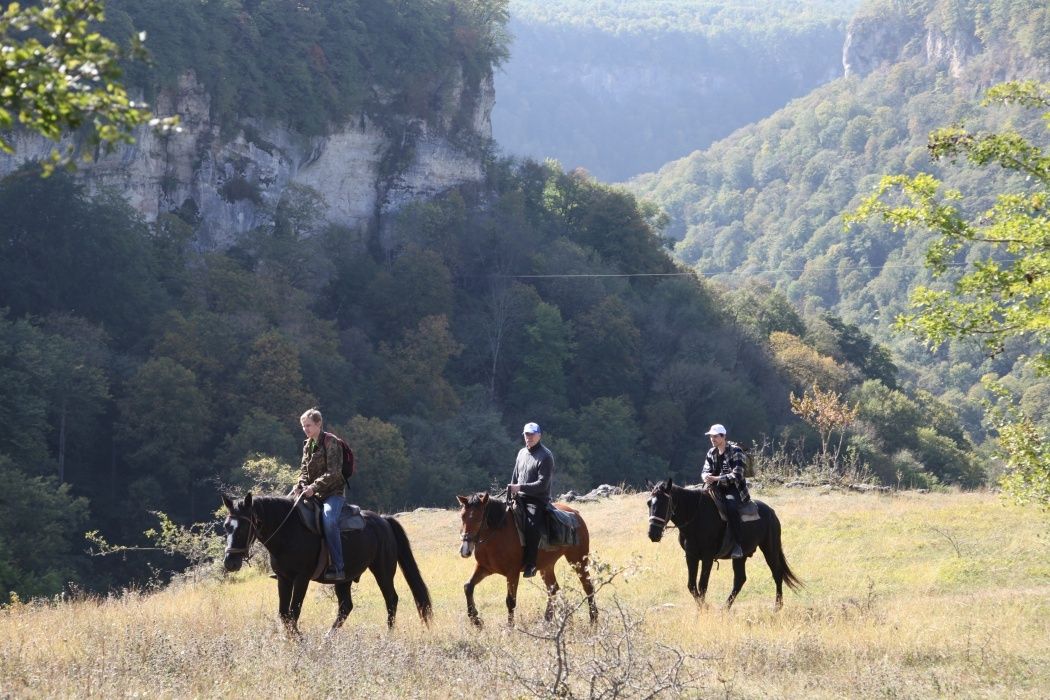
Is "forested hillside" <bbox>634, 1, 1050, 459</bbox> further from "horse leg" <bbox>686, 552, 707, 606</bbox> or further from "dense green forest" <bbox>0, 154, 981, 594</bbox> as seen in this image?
"horse leg" <bbox>686, 552, 707, 606</bbox>

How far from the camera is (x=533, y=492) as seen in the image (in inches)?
516

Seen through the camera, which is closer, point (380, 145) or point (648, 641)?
point (648, 641)

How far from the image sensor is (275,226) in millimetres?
73750

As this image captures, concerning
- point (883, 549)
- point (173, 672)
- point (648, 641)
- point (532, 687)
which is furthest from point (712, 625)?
point (883, 549)

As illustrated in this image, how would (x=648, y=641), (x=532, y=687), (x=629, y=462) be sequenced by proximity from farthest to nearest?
(x=629, y=462)
(x=648, y=641)
(x=532, y=687)

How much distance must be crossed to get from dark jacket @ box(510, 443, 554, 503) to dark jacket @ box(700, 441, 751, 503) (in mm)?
1781

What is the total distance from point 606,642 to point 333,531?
400 centimetres

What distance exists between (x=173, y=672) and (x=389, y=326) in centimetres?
6205

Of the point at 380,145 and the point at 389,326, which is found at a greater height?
the point at 380,145

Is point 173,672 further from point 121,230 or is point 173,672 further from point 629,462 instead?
point 629,462

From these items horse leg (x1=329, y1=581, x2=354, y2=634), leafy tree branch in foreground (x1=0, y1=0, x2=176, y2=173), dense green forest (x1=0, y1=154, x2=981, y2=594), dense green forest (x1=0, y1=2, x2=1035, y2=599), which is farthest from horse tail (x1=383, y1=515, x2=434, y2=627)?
dense green forest (x1=0, y1=154, x2=981, y2=594)

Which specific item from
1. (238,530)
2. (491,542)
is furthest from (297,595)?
(491,542)

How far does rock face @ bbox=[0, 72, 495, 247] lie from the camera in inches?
2640

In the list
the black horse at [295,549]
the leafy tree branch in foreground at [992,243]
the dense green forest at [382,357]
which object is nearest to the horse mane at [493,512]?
the black horse at [295,549]
